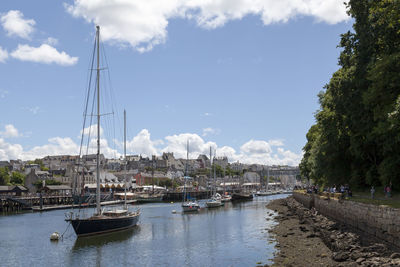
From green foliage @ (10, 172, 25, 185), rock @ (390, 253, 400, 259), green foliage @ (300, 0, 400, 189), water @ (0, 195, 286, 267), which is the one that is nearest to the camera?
rock @ (390, 253, 400, 259)

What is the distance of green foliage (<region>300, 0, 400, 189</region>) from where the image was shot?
30.5m

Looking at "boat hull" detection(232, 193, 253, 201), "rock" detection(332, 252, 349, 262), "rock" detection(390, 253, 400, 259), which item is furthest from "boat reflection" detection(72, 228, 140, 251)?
"boat hull" detection(232, 193, 253, 201)

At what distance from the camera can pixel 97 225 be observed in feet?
143

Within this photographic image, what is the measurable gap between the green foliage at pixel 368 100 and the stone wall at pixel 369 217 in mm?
3912

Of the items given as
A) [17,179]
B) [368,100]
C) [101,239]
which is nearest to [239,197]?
[17,179]

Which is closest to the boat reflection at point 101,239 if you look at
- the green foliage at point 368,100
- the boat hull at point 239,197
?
the green foliage at point 368,100

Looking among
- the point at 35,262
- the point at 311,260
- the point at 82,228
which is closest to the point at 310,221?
the point at 311,260

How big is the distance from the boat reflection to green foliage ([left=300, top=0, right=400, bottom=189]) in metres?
25.9

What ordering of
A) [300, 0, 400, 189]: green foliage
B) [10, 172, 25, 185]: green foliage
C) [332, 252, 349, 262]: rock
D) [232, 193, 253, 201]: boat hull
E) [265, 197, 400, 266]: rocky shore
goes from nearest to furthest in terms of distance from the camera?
[265, 197, 400, 266]: rocky shore → [332, 252, 349, 262]: rock → [300, 0, 400, 189]: green foliage → [232, 193, 253, 201]: boat hull → [10, 172, 25, 185]: green foliage

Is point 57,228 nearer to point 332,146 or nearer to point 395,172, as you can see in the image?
point 332,146

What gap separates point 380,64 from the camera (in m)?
30.1

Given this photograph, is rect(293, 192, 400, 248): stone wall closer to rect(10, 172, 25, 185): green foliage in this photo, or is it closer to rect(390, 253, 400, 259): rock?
rect(390, 253, 400, 259): rock

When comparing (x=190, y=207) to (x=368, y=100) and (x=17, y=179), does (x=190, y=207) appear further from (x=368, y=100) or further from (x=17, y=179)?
(x=17, y=179)

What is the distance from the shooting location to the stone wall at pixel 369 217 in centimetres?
2575
